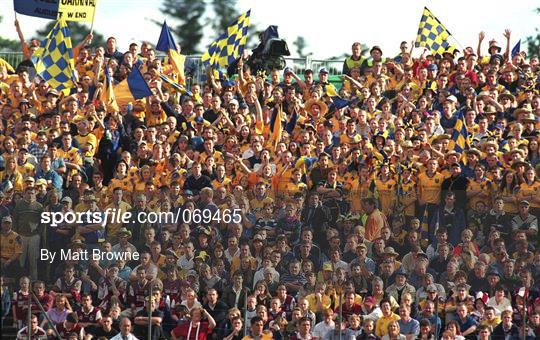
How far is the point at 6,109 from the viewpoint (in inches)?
901

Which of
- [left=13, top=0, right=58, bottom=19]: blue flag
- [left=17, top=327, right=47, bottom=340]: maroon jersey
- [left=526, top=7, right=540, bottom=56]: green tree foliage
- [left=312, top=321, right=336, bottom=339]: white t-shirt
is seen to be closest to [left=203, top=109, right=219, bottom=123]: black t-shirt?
[left=13, top=0, right=58, bottom=19]: blue flag

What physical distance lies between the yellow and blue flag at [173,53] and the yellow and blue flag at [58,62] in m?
1.61

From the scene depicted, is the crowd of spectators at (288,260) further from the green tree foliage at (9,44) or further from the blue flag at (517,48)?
the green tree foliage at (9,44)

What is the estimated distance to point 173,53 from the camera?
24594 mm

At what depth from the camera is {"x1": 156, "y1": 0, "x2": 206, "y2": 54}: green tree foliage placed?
6122 cm

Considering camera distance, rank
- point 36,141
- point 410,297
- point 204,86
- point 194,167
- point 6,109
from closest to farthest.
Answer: point 410,297 → point 194,167 → point 36,141 → point 6,109 → point 204,86

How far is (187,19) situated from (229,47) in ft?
125

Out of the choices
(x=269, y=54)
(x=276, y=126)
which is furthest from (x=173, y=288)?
(x=269, y=54)

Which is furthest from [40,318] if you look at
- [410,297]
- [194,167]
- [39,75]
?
[39,75]

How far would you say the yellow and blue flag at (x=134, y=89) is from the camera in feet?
75.0

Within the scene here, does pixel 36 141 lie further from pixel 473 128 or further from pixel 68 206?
pixel 473 128

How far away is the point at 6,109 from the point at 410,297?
24.3 feet

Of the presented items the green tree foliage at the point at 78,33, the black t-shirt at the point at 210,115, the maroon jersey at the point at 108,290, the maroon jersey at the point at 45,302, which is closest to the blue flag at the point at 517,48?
the black t-shirt at the point at 210,115

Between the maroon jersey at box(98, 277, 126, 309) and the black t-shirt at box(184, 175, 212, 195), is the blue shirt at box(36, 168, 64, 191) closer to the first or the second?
the black t-shirt at box(184, 175, 212, 195)
